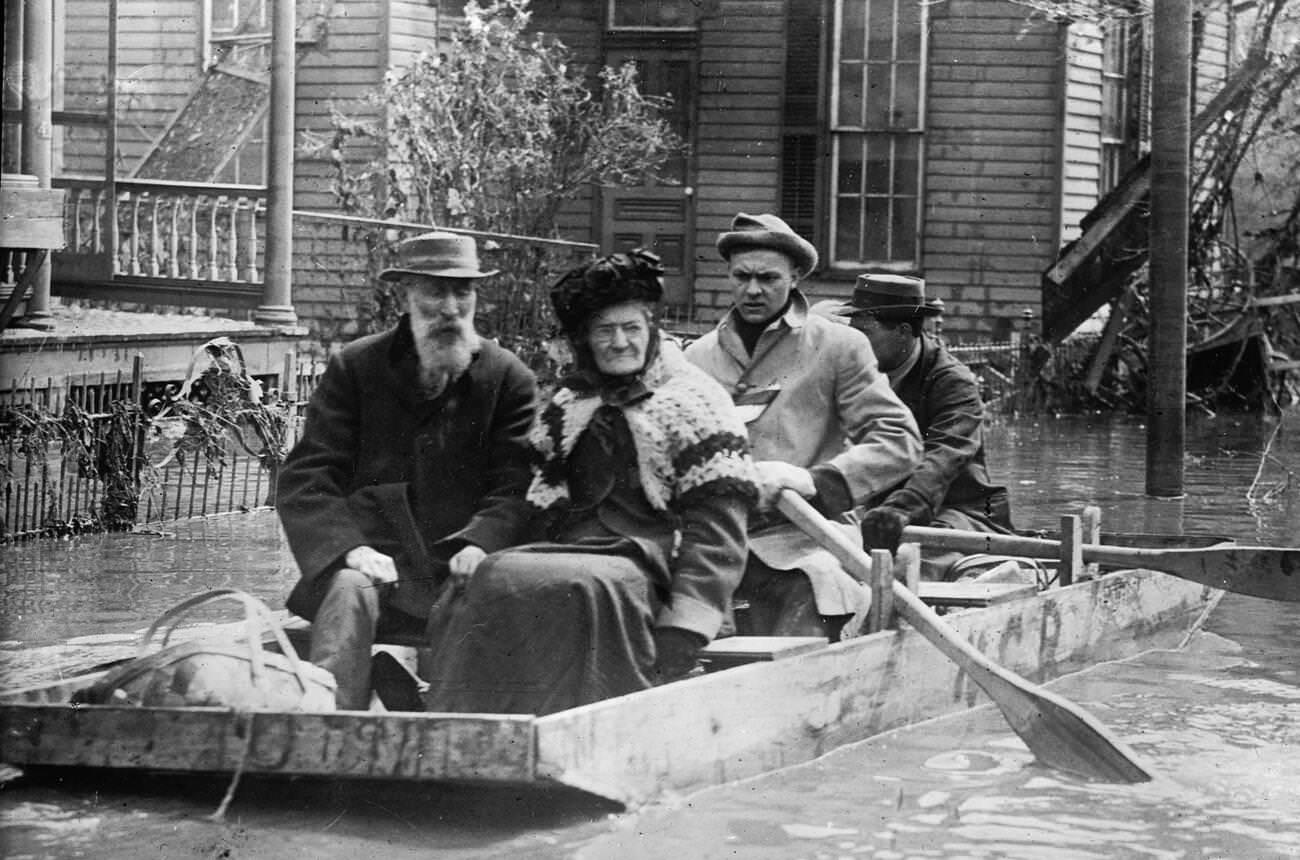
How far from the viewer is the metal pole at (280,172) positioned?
54.5ft

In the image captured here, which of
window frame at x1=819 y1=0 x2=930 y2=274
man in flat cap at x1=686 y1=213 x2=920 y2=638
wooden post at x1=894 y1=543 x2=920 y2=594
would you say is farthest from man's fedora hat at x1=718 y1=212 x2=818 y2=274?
window frame at x1=819 y1=0 x2=930 y2=274

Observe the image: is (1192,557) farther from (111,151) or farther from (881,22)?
(881,22)

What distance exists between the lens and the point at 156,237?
19422mm

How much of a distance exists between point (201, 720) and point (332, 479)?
125 cm

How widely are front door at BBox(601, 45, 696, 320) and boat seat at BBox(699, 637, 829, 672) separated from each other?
17.3 m

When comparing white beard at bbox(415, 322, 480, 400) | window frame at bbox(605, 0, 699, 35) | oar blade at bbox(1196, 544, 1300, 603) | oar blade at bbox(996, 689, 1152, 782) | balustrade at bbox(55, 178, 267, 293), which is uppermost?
window frame at bbox(605, 0, 699, 35)

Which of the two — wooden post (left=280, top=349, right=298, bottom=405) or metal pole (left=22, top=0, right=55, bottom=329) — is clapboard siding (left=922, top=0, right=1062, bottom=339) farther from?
metal pole (left=22, top=0, right=55, bottom=329)

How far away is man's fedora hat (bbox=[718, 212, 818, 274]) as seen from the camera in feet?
26.6

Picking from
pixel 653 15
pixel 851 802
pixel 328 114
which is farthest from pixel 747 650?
pixel 653 15

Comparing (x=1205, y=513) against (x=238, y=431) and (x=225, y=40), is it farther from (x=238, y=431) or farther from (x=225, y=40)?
(x=225, y=40)

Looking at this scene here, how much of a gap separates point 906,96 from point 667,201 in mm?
3045

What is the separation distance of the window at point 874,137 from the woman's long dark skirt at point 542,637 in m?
17.7

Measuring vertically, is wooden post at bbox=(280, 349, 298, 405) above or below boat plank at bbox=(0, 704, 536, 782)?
above

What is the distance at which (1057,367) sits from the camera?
23.4 meters
